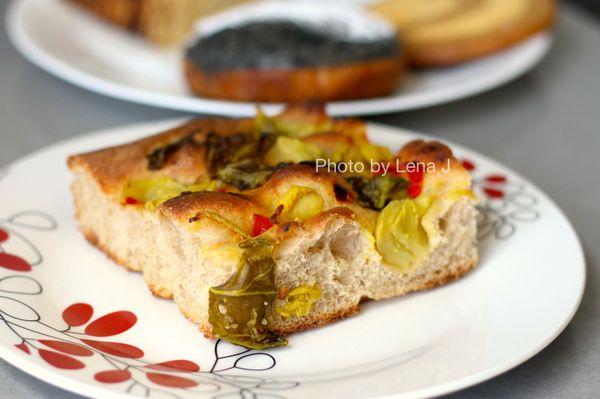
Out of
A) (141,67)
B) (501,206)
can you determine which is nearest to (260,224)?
(501,206)

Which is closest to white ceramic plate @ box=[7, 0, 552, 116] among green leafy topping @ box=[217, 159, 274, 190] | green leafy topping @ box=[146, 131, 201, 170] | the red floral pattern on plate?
the red floral pattern on plate

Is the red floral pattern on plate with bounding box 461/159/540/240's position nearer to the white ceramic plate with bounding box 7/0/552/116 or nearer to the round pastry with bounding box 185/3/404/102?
the white ceramic plate with bounding box 7/0/552/116

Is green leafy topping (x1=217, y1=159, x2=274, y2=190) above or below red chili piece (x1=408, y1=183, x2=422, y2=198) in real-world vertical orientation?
above

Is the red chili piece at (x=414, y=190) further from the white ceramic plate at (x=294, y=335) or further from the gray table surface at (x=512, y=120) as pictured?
the gray table surface at (x=512, y=120)

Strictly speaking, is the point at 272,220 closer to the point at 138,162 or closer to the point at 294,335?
the point at 294,335

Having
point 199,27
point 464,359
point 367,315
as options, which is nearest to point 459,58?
point 199,27

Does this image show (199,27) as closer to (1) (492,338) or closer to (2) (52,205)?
(2) (52,205)
